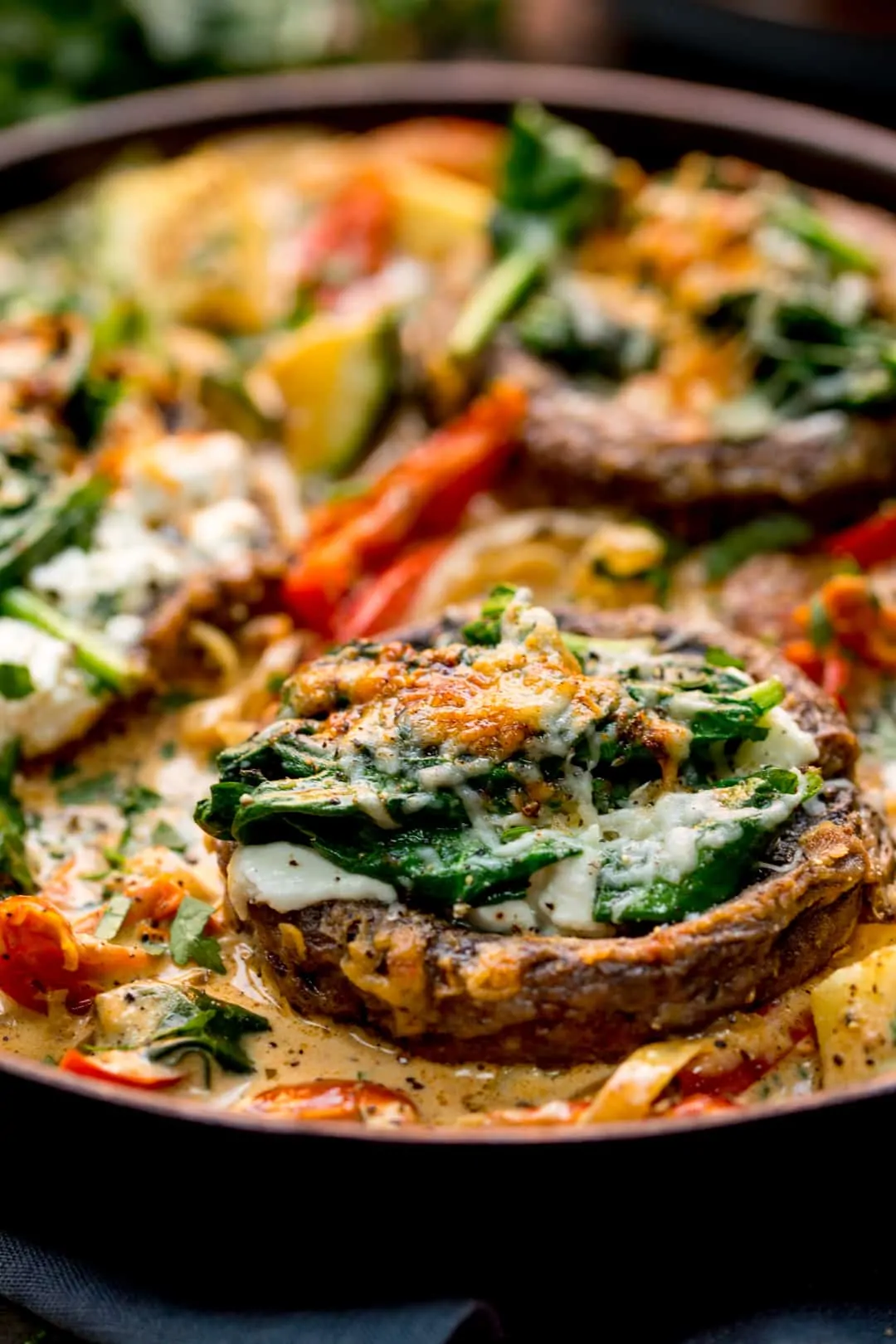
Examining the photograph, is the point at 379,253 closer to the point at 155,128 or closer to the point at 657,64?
the point at 155,128

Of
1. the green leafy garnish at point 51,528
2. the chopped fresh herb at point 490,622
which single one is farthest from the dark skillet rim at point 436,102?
the chopped fresh herb at point 490,622

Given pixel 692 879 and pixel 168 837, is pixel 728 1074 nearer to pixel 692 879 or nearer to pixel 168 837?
pixel 692 879

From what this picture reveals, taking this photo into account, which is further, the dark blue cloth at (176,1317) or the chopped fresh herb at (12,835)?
the chopped fresh herb at (12,835)

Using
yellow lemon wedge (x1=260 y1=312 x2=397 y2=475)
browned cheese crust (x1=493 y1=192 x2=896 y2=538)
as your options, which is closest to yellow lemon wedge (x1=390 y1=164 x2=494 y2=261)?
yellow lemon wedge (x1=260 y1=312 x2=397 y2=475)

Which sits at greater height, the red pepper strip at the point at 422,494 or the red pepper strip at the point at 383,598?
the red pepper strip at the point at 422,494

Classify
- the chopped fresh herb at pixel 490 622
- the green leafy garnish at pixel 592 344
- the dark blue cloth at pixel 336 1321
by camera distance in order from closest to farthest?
the dark blue cloth at pixel 336 1321 → the chopped fresh herb at pixel 490 622 → the green leafy garnish at pixel 592 344

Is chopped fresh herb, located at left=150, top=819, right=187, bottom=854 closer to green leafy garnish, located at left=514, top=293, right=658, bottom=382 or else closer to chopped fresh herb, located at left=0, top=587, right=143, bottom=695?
chopped fresh herb, located at left=0, top=587, right=143, bottom=695

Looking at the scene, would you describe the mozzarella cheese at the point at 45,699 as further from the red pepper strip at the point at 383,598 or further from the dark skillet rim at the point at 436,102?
the dark skillet rim at the point at 436,102

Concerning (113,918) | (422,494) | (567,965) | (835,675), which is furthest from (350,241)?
(567,965)
